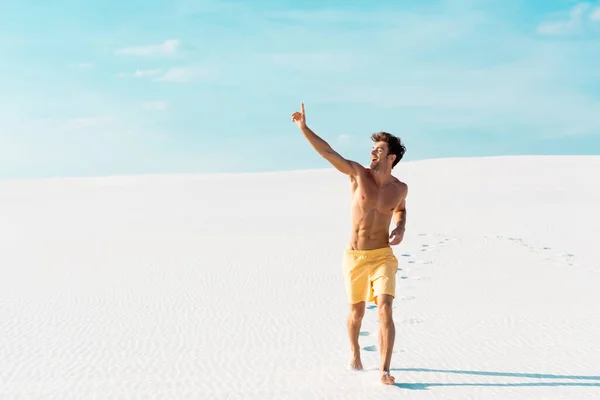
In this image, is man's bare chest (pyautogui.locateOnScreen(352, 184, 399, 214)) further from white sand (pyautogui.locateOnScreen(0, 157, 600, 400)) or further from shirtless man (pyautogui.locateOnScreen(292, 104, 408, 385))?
white sand (pyautogui.locateOnScreen(0, 157, 600, 400))

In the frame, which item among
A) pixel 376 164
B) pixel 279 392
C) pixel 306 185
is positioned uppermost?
pixel 306 185

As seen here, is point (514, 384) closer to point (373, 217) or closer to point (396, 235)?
point (396, 235)

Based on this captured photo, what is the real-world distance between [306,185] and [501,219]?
10.4 m

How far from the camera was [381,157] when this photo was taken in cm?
473

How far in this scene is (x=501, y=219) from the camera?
14.6 meters

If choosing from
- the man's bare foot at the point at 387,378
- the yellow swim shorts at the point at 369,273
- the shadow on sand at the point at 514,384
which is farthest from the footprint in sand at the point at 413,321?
the man's bare foot at the point at 387,378

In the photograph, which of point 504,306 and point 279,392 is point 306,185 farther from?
point 279,392

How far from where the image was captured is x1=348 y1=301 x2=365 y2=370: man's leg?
4.91 m

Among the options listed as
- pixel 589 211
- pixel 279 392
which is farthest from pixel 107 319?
pixel 589 211

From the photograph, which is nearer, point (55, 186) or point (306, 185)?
point (306, 185)

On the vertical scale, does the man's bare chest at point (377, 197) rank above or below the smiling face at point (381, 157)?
below

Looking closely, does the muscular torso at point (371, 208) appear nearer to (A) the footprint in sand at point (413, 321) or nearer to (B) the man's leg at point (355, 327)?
(B) the man's leg at point (355, 327)

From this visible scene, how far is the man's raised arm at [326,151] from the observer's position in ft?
15.3

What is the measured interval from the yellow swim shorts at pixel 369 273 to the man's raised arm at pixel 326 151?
0.61m
